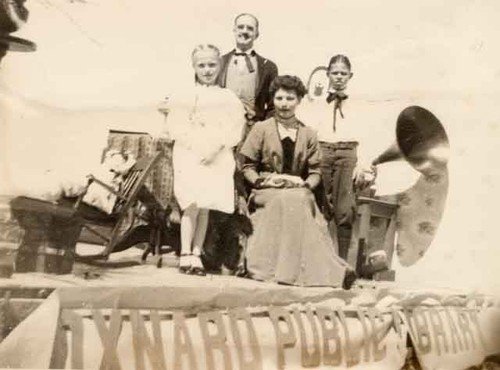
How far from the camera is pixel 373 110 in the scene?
60cm

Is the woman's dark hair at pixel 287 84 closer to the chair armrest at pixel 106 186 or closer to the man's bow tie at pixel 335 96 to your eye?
the man's bow tie at pixel 335 96

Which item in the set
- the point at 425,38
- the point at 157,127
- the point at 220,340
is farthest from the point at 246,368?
the point at 425,38

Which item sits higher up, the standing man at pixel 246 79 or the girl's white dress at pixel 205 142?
the standing man at pixel 246 79

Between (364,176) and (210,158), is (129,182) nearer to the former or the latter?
(210,158)

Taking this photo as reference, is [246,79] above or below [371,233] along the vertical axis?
above

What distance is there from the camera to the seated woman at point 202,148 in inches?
21.9

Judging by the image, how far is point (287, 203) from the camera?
0.57m

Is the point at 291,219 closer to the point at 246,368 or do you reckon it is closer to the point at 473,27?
the point at 246,368

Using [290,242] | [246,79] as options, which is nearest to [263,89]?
[246,79]

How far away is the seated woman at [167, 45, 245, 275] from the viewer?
0.56 meters

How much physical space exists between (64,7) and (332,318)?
12.0 inches

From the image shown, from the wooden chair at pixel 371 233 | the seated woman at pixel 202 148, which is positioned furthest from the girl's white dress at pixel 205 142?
the wooden chair at pixel 371 233

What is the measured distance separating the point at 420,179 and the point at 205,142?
0.18m

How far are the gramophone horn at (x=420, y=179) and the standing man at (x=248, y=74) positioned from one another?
105mm
